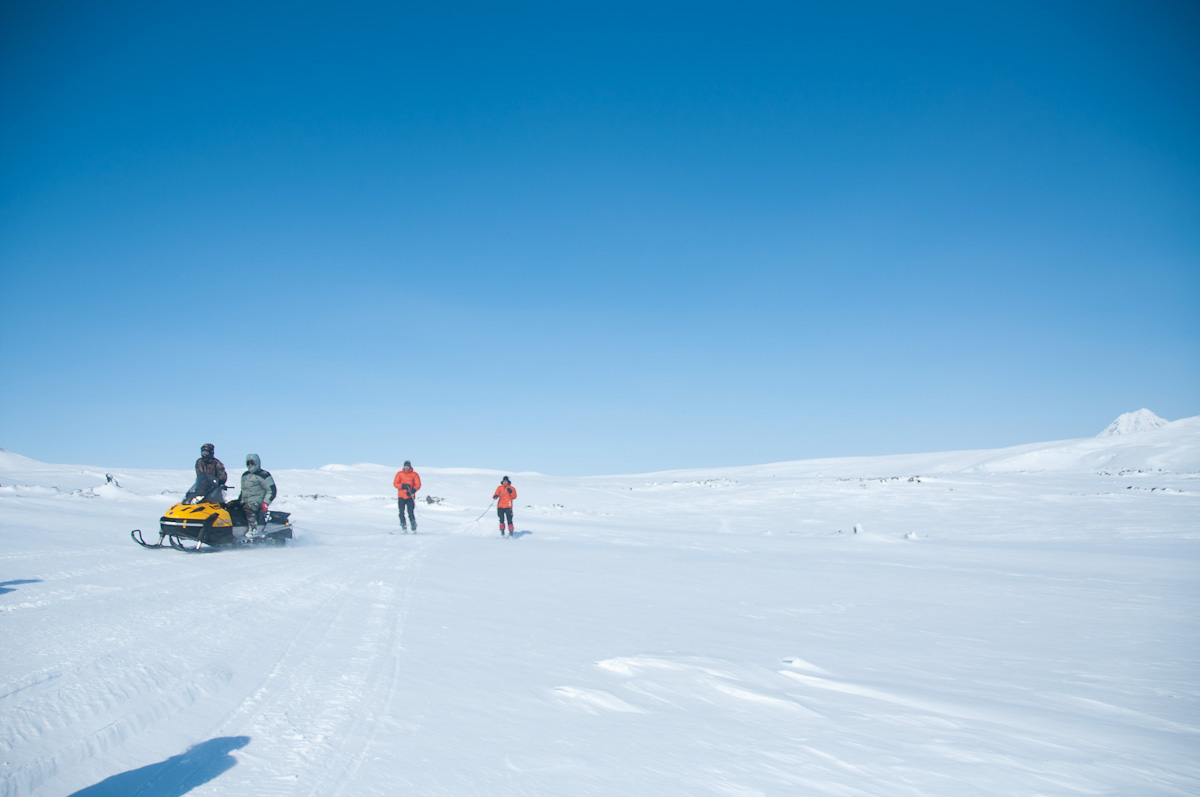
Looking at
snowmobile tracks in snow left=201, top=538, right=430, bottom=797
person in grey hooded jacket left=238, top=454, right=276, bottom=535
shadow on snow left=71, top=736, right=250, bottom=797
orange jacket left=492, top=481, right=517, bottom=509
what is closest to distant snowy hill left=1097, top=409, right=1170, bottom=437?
orange jacket left=492, top=481, right=517, bottom=509

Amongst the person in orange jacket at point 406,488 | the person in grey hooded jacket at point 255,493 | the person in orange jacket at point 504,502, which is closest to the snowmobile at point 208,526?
the person in grey hooded jacket at point 255,493

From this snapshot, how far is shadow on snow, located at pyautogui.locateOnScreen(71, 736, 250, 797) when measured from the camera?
2248 millimetres

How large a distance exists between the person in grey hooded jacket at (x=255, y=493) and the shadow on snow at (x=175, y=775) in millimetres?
8791

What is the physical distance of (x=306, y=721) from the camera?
2891mm

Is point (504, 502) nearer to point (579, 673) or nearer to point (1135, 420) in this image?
point (579, 673)

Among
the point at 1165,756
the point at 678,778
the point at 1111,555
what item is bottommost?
the point at 1111,555

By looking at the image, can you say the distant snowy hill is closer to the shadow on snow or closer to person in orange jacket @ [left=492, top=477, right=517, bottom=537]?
person in orange jacket @ [left=492, top=477, right=517, bottom=537]

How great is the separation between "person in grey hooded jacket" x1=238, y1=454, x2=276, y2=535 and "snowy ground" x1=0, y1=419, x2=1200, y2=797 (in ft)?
2.60

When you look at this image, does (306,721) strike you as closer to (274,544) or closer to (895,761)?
(895,761)

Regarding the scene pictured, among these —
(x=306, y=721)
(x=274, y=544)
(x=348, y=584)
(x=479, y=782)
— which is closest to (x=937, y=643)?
(x=479, y=782)

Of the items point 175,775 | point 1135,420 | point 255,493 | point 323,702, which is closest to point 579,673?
point 323,702

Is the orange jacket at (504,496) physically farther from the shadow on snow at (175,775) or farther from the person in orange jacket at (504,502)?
the shadow on snow at (175,775)

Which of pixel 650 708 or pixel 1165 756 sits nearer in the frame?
pixel 1165 756

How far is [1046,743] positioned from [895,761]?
3.04ft
